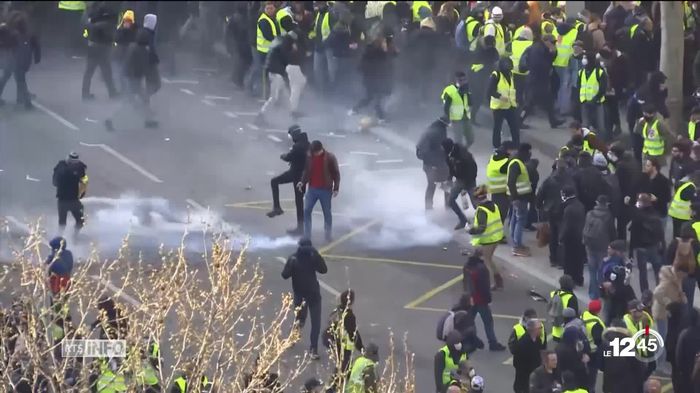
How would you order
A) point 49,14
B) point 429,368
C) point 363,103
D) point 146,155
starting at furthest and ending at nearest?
1. point 49,14
2. point 363,103
3. point 146,155
4. point 429,368

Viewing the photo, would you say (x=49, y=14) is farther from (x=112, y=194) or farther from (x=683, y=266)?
(x=683, y=266)

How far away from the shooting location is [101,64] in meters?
31.1

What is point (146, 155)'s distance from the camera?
29188 mm

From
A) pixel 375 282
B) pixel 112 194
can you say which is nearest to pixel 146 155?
pixel 112 194

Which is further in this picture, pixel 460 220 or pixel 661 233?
pixel 460 220

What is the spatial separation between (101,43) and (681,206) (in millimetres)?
11765

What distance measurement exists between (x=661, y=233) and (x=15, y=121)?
Result: 12112 millimetres

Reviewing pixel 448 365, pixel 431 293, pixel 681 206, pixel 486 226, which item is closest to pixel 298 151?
pixel 431 293

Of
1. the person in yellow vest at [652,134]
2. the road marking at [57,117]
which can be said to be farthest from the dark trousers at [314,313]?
the road marking at [57,117]

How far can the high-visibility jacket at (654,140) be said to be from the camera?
85.2 ft

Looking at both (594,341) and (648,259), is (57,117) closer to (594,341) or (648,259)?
(648,259)

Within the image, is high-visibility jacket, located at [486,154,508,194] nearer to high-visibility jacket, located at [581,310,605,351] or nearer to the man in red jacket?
the man in red jacket

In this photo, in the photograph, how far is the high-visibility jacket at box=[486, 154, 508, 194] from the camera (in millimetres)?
24703

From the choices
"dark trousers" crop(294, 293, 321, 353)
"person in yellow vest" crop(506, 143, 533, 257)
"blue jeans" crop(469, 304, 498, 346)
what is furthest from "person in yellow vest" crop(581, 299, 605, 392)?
"person in yellow vest" crop(506, 143, 533, 257)
